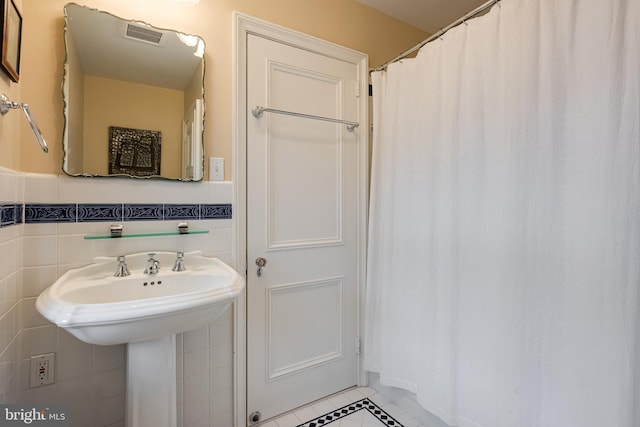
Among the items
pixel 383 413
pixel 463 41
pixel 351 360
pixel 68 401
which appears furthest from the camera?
pixel 351 360

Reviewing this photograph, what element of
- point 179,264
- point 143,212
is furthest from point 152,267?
point 143,212

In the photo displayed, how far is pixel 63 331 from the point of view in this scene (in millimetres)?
1189

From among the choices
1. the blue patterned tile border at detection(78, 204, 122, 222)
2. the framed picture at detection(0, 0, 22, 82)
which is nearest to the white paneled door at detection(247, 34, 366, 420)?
the blue patterned tile border at detection(78, 204, 122, 222)

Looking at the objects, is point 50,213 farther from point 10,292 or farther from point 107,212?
point 10,292

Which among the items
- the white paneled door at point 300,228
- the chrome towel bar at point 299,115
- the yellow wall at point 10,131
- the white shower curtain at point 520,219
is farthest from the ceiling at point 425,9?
the yellow wall at point 10,131

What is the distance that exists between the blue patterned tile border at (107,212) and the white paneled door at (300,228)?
0.71 ft

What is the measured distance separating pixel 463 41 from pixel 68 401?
7.17 feet

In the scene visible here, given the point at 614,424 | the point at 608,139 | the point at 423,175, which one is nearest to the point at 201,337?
the point at 423,175

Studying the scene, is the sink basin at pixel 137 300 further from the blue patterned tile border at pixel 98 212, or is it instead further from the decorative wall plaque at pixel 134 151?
the decorative wall plaque at pixel 134 151

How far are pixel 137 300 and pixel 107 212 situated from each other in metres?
0.53

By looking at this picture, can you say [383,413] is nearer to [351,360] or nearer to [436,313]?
[351,360]

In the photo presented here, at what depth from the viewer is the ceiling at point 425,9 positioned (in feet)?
6.18

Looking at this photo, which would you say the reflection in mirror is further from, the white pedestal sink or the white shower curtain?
the white shower curtain

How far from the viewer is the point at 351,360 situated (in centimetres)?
192
